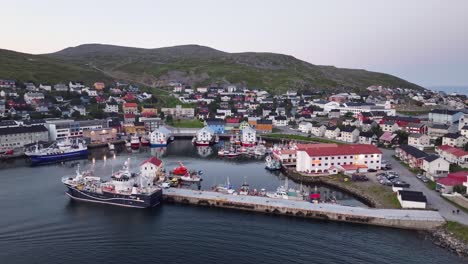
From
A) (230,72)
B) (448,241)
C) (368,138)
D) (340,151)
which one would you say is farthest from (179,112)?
(448,241)

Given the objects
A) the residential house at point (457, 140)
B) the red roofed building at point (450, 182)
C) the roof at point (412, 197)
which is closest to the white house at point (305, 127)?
the residential house at point (457, 140)

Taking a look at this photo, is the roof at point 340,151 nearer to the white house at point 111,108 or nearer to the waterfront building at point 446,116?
the waterfront building at point 446,116

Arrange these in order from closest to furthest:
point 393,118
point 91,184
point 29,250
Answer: point 29,250 → point 91,184 → point 393,118

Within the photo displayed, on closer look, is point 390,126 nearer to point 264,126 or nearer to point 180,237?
point 264,126

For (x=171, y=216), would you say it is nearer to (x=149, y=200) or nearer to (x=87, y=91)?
(x=149, y=200)

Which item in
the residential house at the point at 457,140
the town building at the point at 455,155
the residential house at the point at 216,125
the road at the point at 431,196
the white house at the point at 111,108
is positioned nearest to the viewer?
the road at the point at 431,196

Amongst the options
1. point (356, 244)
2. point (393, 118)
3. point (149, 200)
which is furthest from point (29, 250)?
point (393, 118)
